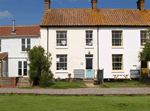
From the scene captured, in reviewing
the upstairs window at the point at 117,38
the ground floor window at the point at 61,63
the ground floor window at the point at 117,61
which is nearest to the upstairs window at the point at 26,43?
the ground floor window at the point at 61,63

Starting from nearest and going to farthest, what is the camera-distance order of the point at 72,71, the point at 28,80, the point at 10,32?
1. the point at 28,80
2. the point at 72,71
3. the point at 10,32

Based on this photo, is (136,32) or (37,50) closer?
(37,50)

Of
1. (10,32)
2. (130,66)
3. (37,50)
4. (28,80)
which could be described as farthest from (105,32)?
(10,32)

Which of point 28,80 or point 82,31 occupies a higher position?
point 82,31

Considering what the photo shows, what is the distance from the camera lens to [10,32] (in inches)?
1058

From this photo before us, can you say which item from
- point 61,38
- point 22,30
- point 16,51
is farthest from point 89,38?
point 22,30

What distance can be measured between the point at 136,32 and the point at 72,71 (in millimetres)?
8404

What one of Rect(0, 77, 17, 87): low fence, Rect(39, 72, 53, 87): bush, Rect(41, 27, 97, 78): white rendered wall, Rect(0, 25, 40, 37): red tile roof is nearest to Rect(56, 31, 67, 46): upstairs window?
Rect(41, 27, 97, 78): white rendered wall

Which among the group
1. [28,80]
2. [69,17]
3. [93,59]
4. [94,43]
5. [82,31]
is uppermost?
[69,17]

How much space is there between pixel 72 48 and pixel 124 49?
5810 mm

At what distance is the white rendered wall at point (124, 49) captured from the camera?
2175cm

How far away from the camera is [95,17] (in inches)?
910

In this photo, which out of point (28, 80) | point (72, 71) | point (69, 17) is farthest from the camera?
point (69, 17)

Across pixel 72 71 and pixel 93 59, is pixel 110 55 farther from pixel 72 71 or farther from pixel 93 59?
pixel 72 71
